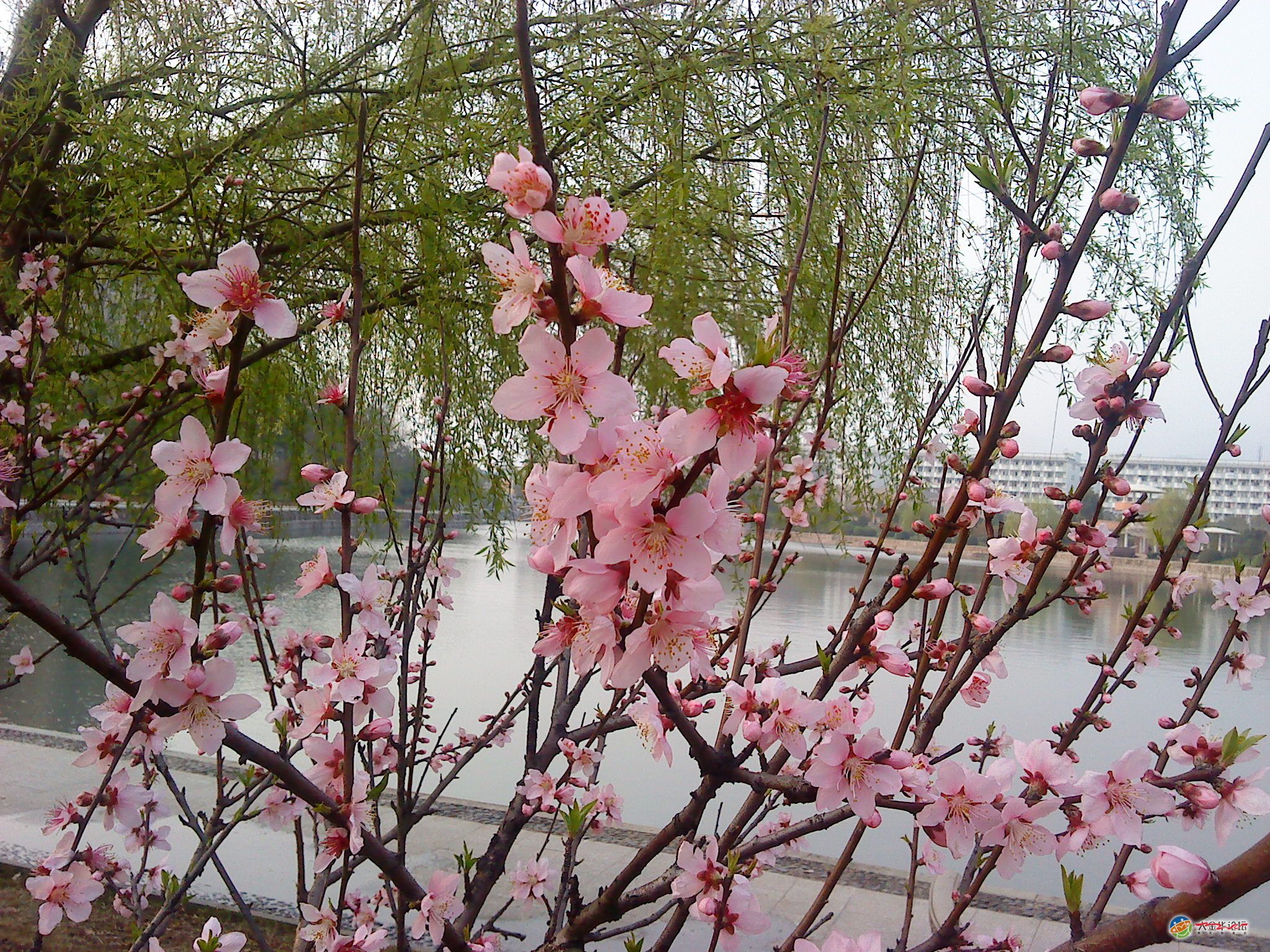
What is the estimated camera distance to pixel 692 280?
1.84 m

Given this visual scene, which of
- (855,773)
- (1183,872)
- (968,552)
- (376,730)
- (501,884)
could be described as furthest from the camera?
(968,552)

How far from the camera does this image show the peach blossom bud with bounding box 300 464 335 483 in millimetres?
712

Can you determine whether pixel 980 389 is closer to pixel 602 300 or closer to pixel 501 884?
pixel 602 300

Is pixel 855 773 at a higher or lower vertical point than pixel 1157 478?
lower

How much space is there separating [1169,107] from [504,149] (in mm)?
1286

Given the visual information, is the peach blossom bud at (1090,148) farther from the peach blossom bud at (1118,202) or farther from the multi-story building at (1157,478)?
the multi-story building at (1157,478)

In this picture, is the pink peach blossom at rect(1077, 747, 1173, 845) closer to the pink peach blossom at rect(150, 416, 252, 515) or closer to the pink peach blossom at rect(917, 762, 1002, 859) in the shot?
the pink peach blossom at rect(917, 762, 1002, 859)

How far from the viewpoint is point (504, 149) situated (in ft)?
5.52

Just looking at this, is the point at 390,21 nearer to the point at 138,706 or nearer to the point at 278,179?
the point at 278,179

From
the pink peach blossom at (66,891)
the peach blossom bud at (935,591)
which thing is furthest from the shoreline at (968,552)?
the pink peach blossom at (66,891)

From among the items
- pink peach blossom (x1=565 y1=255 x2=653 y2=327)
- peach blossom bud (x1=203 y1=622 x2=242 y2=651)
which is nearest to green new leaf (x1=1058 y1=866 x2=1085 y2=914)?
pink peach blossom (x1=565 y1=255 x2=653 y2=327)

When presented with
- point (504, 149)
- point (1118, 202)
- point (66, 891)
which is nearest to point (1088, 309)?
point (1118, 202)

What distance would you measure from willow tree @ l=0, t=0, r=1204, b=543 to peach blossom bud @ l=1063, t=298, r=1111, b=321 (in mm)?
973

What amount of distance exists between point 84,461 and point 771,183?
58.6 inches
